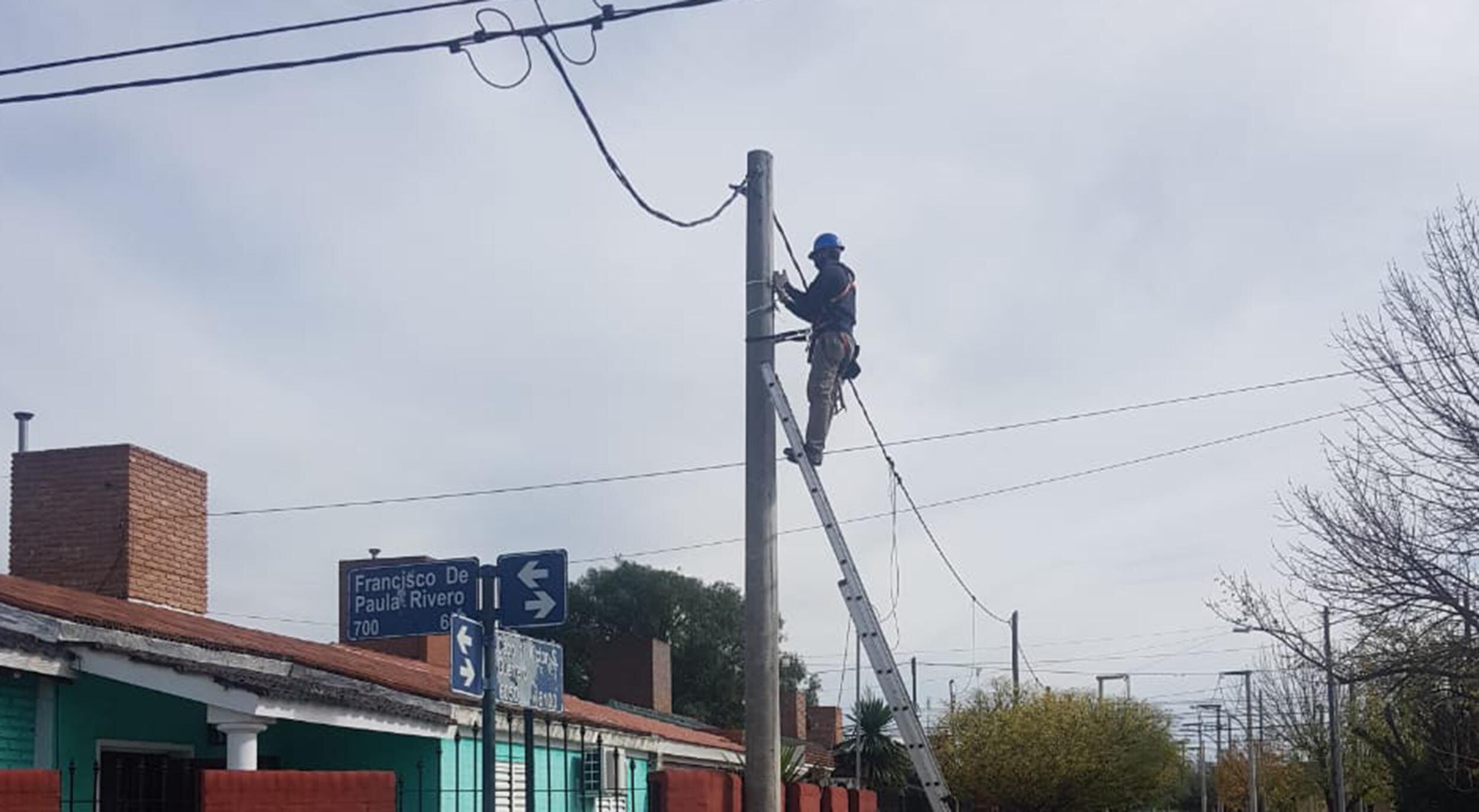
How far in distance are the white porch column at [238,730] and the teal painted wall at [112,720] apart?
2.79 ft

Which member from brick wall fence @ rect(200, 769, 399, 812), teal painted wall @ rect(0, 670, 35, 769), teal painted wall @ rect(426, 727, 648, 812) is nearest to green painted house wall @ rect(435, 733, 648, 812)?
teal painted wall @ rect(426, 727, 648, 812)

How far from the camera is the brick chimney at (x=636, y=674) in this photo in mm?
37969

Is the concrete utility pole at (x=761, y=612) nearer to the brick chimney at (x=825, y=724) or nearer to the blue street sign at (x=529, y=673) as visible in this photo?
the blue street sign at (x=529, y=673)

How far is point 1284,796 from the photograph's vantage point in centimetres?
5997

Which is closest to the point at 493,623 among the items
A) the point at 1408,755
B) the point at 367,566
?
the point at 367,566

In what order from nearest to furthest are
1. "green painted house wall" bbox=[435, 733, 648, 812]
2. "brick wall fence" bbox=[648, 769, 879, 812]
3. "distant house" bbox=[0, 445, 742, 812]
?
"distant house" bbox=[0, 445, 742, 812] → "brick wall fence" bbox=[648, 769, 879, 812] → "green painted house wall" bbox=[435, 733, 648, 812]

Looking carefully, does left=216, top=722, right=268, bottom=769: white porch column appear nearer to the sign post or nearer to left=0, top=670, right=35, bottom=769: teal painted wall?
left=0, top=670, right=35, bottom=769: teal painted wall

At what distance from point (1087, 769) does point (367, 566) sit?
1234 inches

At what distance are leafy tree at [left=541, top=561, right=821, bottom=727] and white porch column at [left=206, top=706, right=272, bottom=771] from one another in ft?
137

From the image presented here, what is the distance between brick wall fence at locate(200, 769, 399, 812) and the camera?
910 centimetres

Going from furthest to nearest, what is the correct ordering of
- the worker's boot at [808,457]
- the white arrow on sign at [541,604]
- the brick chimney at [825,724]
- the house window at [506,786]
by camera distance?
the brick chimney at [825,724], the house window at [506,786], the worker's boot at [808,457], the white arrow on sign at [541,604]

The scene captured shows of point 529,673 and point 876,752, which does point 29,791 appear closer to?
point 529,673

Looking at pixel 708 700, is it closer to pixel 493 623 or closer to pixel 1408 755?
pixel 1408 755

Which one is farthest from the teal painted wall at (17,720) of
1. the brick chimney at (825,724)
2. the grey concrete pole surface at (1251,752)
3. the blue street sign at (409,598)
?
the grey concrete pole surface at (1251,752)
